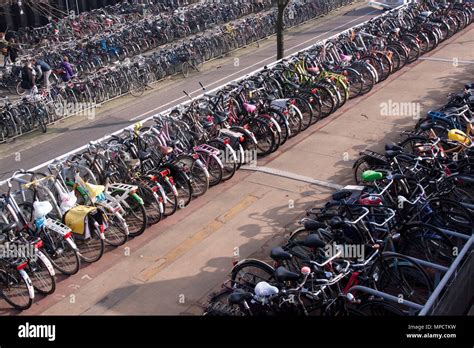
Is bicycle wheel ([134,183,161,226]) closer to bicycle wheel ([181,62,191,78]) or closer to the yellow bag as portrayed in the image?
the yellow bag

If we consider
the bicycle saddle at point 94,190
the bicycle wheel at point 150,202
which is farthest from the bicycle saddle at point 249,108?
the bicycle saddle at point 94,190

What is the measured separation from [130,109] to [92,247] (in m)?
8.10

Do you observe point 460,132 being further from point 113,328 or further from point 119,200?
point 113,328

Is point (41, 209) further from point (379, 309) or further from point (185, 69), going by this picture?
point (185, 69)

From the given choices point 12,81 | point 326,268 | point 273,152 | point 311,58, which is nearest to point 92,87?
point 12,81

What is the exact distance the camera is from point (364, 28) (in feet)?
50.4

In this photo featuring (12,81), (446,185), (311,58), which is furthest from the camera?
(12,81)

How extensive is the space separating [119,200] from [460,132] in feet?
17.3

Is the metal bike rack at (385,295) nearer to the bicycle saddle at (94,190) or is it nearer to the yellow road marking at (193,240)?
the yellow road marking at (193,240)

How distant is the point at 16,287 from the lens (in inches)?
286

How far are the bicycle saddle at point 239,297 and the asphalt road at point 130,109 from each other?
321 inches

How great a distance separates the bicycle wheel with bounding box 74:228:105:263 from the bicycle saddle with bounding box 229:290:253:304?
2.69 meters

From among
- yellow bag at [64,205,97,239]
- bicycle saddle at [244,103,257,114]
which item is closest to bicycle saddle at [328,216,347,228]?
yellow bag at [64,205,97,239]

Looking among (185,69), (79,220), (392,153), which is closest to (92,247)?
(79,220)
